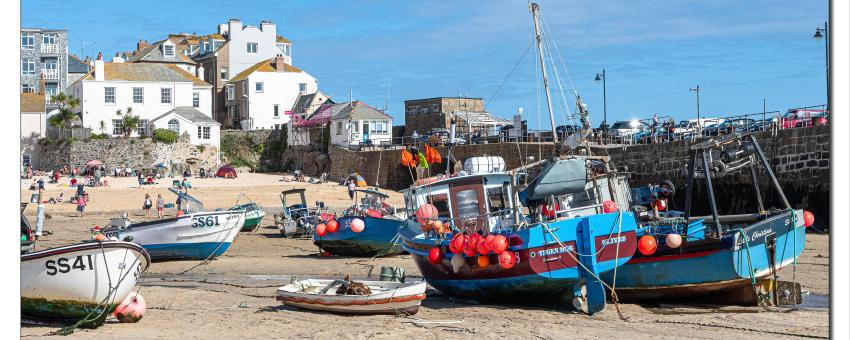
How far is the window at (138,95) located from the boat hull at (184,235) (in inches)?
1355

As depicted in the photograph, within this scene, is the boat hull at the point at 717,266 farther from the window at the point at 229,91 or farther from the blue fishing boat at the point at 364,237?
the window at the point at 229,91

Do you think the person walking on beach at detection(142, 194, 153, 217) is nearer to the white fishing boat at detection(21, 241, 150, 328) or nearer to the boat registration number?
the boat registration number

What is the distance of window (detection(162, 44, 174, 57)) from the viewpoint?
6269cm

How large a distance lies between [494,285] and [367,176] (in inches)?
1215

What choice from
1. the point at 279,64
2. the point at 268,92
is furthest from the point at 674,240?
the point at 279,64

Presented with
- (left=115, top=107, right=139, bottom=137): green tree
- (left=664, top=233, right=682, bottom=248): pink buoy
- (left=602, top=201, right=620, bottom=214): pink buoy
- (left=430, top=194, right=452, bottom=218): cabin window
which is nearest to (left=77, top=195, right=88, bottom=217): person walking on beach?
(left=115, top=107, right=139, bottom=137): green tree

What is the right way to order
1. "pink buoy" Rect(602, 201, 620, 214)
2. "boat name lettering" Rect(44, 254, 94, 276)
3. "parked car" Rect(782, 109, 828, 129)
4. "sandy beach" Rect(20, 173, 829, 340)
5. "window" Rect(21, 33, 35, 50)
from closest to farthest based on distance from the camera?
"boat name lettering" Rect(44, 254, 94, 276)
"sandy beach" Rect(20, 173, 829, 340)
"pink buoy" Rect(602, 201, 620, 214)
"parked car" Rect(782, 109, 828, 129)
"window" Rect(21, 33, 35, 50)

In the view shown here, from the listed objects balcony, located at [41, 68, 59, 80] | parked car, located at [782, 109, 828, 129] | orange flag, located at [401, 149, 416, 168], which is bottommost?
orange flag, located at [401, 149, 416, 168]

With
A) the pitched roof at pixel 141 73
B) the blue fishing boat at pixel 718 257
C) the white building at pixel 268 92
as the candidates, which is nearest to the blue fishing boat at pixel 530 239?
the blue fishing boat at pixel 718 257

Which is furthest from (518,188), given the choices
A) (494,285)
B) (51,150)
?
(51,150)

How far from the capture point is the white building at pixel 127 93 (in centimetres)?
5338

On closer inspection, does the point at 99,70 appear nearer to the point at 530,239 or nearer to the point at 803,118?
Result: the point at 803,118

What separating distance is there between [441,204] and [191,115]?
40945 millimetres

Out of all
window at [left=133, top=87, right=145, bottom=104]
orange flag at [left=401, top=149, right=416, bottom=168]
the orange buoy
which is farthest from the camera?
window at [left=133, top=87, right=145, bottom=104]
